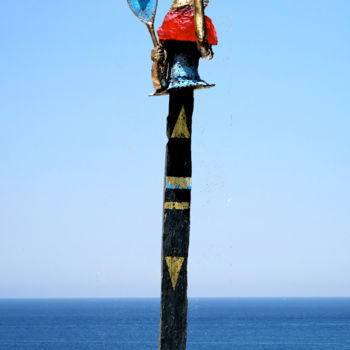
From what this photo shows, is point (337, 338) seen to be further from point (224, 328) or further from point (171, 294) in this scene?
point (171, 294)

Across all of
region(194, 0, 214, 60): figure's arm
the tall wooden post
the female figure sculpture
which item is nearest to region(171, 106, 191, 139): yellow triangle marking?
the tall wooden post

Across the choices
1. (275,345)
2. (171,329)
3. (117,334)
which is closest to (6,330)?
(117,334)

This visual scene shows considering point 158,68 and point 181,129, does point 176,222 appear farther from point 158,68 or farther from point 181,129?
point 158,68

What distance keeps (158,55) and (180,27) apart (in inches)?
17.8

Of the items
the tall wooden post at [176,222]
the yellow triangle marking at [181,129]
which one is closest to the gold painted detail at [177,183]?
the tall wooden post at [176,222]

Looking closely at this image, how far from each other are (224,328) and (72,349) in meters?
39.0

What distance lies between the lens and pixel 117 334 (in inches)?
4139

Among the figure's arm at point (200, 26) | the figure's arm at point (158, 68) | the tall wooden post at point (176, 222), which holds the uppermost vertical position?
the figure's arm at point (200, 26)

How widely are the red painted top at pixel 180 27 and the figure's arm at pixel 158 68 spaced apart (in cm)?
19

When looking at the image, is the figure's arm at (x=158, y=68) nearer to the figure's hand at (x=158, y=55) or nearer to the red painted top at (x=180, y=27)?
the figure's hand at (x=158, y=55)

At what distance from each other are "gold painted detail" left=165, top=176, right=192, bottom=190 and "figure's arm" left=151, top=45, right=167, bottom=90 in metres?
1.19

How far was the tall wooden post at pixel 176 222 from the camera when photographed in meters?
8.96

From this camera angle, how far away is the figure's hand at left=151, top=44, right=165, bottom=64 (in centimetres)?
932

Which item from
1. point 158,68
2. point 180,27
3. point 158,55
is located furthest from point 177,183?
point 180,27
